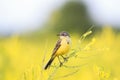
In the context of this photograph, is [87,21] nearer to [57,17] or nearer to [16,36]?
[57,17]

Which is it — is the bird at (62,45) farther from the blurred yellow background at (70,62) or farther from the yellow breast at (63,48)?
the blurred yellow background at (70,62)

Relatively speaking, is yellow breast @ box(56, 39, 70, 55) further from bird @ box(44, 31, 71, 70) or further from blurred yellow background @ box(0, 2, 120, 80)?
blurred yellow background @ box(0, 2, 120, 80)

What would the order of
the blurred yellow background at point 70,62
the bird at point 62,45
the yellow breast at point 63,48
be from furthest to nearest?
the bird at point 62,45 → the yellow breast at point 63,48 → the blurred yellow background at point 70,62

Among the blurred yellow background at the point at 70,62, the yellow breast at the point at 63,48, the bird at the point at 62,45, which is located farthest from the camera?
the bird at the point at 62,45

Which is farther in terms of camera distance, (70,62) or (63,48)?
(70,62)

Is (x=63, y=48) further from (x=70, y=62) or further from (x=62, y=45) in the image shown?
(x=70, y=62)

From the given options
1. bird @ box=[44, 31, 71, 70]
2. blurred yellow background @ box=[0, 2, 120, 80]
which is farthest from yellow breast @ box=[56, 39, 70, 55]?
blurred yellow background @ box=[0, 2, 120, 80]

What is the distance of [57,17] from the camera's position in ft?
106

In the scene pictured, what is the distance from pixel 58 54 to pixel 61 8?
29319 mm

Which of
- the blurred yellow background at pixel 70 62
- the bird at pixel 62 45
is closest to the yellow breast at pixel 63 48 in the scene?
the bird at pixel 62 45

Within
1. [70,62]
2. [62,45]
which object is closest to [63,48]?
[62,45]

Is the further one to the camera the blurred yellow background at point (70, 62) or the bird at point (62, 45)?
the bird at point (62, 45)

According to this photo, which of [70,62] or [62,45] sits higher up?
[62,45]

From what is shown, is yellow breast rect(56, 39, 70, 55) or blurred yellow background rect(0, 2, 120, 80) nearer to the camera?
blurred yellow background rect(0, 2, 120, 80)
